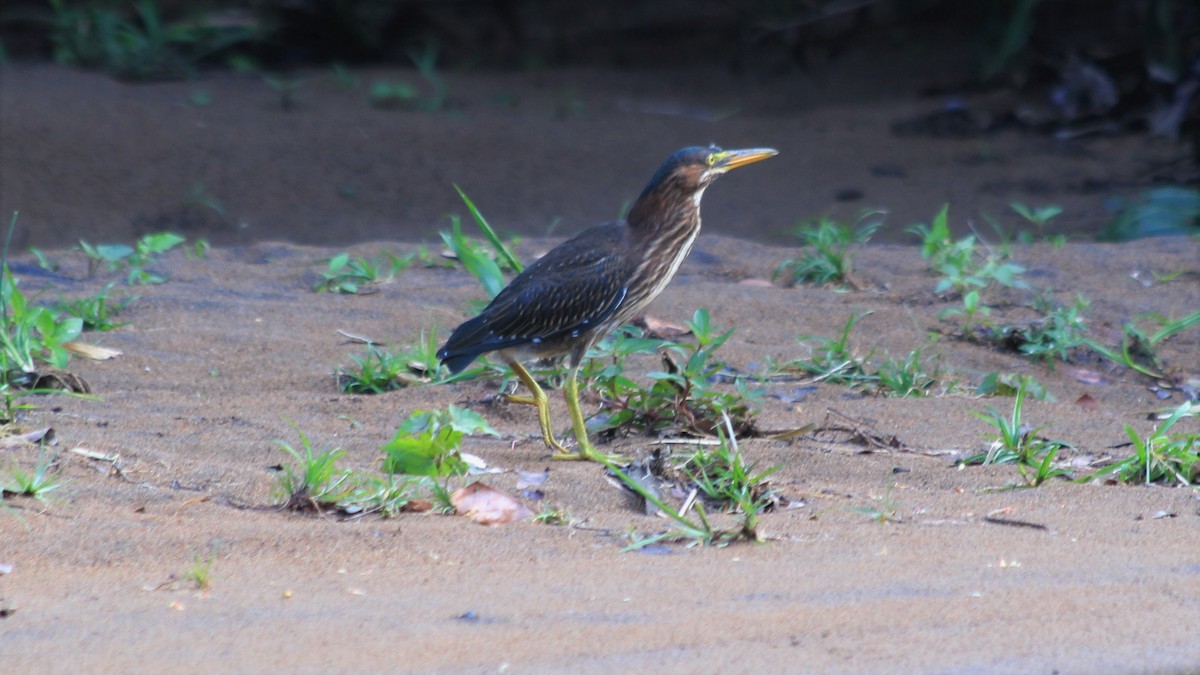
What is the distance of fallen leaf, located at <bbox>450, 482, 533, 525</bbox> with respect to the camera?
10.5 ft

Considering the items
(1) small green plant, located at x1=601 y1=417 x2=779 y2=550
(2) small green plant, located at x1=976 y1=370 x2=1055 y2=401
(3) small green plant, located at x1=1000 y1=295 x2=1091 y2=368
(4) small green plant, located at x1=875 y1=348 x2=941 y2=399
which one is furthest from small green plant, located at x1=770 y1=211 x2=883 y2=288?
(1) small green plant, located at x1=601 y1=417 x2=779 y2=550

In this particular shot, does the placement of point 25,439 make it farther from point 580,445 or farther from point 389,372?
point 580,445

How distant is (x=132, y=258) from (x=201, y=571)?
3.57 metres

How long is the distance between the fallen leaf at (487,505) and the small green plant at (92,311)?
2.20m

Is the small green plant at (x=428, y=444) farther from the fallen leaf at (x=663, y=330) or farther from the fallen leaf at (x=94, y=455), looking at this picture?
the fallen leaf at (x=663, y=330)

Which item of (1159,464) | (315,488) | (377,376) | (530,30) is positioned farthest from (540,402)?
(530,30)

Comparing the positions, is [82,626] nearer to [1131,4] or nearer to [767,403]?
[767,403]

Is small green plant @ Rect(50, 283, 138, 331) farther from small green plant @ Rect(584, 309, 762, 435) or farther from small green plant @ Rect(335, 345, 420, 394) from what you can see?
small green plant @ Rect(584, 309, 762, 435)

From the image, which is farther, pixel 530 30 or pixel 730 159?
pixel 530 30

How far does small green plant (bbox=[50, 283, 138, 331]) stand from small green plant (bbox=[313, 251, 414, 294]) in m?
0.86

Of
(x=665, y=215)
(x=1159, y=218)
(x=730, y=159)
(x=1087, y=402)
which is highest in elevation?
(x=730, y=159)

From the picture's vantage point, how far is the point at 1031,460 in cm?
370

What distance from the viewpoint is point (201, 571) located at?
2703mm

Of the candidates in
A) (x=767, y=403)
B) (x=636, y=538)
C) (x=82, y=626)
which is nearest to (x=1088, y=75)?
(x=767, y=403)
